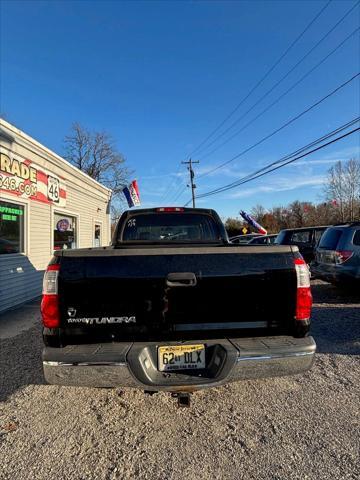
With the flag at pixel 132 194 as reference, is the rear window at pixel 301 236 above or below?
below

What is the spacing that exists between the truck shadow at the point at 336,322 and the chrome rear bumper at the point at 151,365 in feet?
8.64

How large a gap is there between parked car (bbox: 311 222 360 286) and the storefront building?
7721mm

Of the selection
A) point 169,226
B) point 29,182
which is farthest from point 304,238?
point 29,182

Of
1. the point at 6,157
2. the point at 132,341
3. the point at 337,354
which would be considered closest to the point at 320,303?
the point at 337,354

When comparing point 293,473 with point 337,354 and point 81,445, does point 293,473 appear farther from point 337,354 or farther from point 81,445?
point 337,354

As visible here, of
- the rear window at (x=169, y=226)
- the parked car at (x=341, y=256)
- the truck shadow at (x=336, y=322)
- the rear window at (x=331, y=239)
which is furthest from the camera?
the rear window at (x=331, y=239)

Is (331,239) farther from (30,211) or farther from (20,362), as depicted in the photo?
(30,211)

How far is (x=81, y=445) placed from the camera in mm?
2848

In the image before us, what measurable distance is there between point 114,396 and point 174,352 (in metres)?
1.36

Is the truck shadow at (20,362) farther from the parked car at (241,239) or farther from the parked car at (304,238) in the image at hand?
the parked car at (304,238)

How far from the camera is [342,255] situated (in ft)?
27.7

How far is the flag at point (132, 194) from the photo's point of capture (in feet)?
80.3

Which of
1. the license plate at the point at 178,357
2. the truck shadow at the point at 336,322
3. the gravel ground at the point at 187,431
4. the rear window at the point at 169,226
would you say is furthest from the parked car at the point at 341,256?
the license plate at the point at 178,357

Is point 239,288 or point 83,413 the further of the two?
point 83,413
